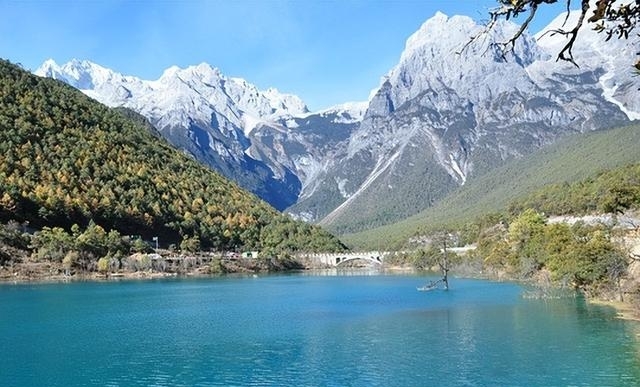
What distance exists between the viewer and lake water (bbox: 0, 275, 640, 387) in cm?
3841

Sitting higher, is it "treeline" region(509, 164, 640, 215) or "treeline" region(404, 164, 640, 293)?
"treeline" region(509, 164, 640, 215)

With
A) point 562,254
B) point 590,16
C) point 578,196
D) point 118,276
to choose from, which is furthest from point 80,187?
point 590,16

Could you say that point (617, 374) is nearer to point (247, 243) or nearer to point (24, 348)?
point (24, 348)

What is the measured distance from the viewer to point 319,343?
4972 cm

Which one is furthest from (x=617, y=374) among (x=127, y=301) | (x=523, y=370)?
(x=127, y=301)

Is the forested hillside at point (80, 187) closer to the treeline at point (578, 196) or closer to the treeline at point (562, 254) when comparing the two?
the treeline at point (578, 196)

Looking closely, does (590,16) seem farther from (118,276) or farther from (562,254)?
(118,276)

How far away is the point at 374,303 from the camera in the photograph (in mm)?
79812

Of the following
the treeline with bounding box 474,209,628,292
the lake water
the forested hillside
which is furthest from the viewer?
the forested hillside

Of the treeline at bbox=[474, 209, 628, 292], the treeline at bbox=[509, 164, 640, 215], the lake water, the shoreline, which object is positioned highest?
the treeline at bbox=[509, 164, 640, 215]

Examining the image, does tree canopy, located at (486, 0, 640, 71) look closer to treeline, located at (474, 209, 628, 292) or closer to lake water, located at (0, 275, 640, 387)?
lake water, located at (0, 275, 640, 387)

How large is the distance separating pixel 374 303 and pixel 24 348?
4180cm

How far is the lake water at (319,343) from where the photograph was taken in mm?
38406

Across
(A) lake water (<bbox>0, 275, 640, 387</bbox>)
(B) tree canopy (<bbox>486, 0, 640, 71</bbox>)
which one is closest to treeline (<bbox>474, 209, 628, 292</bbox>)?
(A) lake water (<bbox>0, 275, 640, 387</bbox>)
